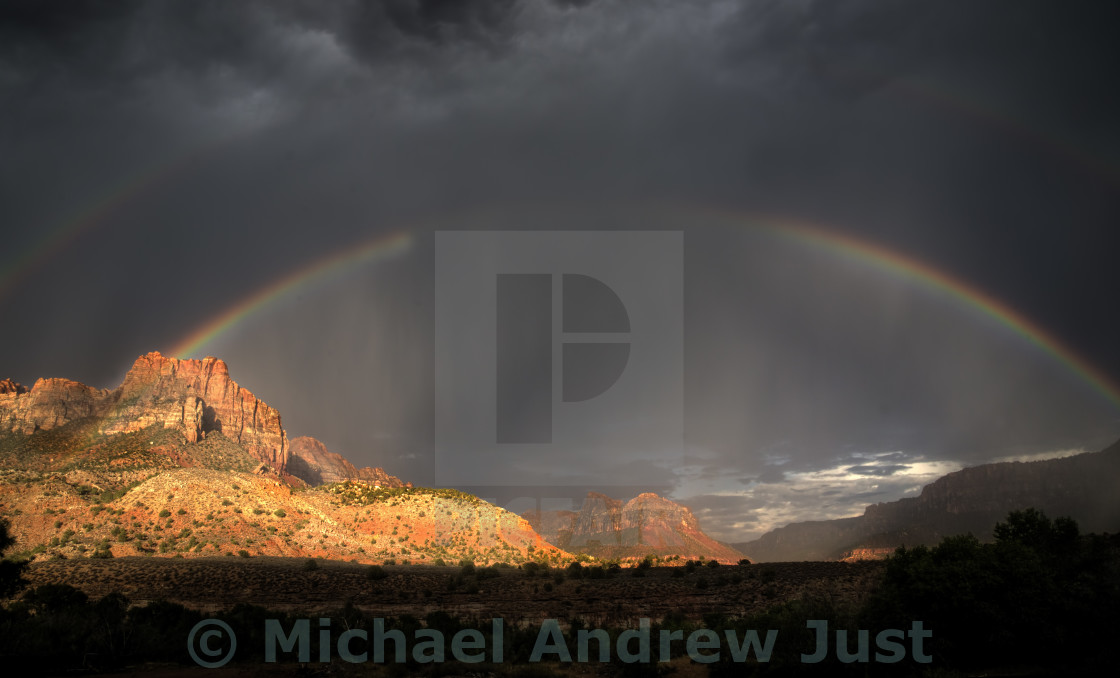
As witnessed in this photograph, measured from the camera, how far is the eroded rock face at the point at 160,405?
390ft

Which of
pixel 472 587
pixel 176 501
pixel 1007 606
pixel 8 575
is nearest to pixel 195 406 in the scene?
pixel 176 501

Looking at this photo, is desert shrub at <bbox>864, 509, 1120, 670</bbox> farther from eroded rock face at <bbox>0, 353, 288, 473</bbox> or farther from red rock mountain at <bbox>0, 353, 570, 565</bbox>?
eroded rock face at <bbox>0, 353, 288, 473</bbox>

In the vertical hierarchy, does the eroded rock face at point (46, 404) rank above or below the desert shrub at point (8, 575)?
above

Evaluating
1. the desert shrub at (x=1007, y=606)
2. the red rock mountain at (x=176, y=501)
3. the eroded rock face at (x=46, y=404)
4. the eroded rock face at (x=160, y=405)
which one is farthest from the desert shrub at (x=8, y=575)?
the eroded rock face at (x=46, y=404)

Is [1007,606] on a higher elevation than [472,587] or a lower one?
higher

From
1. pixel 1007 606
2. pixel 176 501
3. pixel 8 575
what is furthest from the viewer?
pixel 176 501

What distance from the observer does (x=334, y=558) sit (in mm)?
77125

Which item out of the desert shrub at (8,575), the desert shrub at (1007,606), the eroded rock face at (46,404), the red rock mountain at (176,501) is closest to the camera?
the desert shrub at (1007,606)

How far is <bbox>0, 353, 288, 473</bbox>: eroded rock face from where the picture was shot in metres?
119

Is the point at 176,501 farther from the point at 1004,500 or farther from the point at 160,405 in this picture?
the point at 1004,500

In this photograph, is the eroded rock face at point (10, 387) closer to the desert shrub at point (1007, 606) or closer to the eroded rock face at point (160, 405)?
the eroded rock face at point (160, 405)

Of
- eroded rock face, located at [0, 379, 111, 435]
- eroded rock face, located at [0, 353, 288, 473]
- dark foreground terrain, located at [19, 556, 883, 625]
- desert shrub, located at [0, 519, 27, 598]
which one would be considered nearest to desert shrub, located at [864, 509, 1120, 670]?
dark foreground terrain, located at [19, 556, 883, 625]

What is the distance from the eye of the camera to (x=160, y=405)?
12394cm

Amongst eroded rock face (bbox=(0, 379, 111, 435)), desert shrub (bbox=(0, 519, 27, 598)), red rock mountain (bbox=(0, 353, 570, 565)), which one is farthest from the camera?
eroded rock face (bbox=(0, 379, 111, 435))
